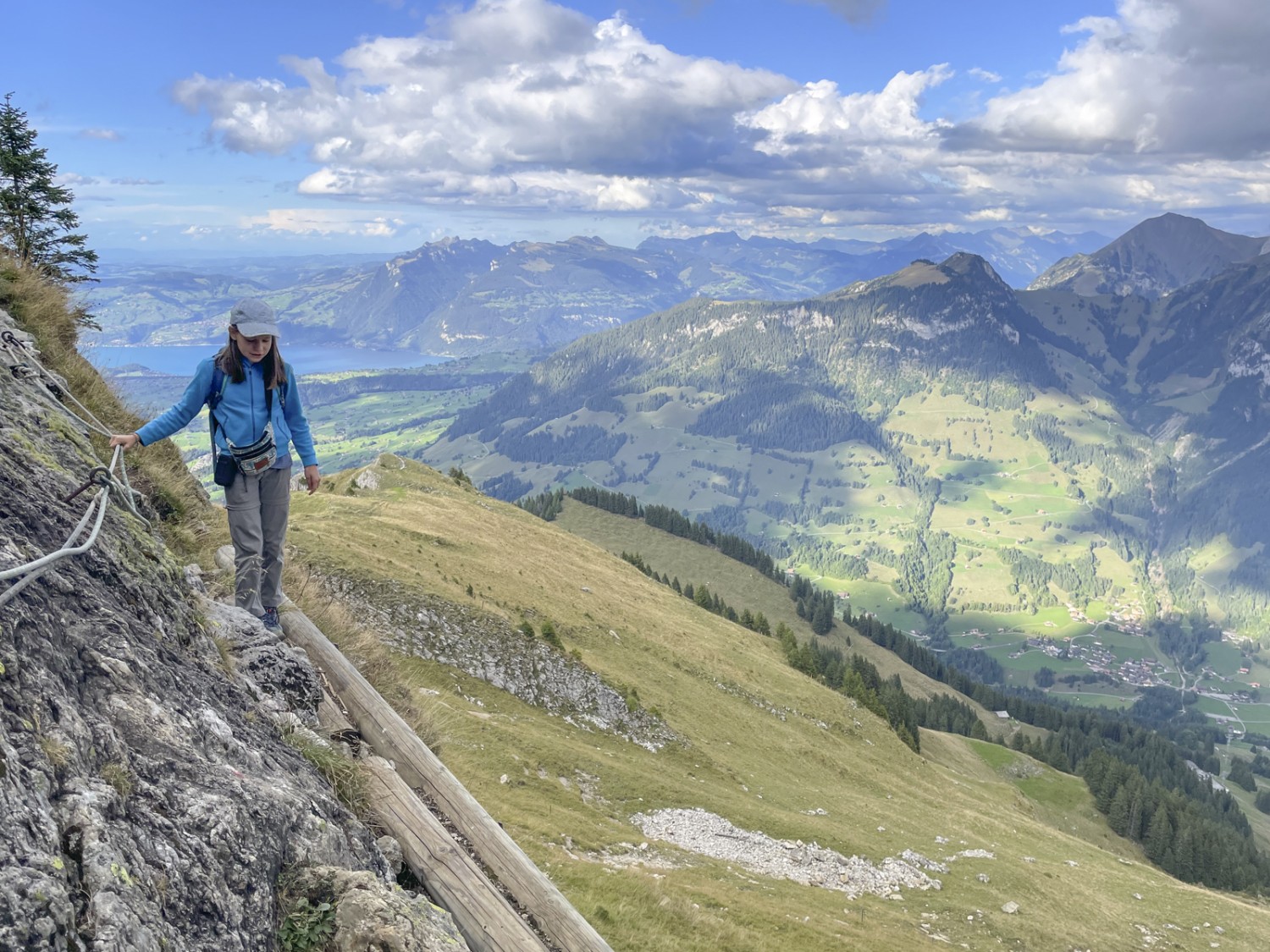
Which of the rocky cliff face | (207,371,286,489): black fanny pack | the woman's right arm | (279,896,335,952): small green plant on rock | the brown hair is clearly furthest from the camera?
(207,371,286,489): black fanny pack

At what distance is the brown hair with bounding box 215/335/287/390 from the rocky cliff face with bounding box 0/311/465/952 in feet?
7.34

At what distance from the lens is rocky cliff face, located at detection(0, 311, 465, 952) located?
166 inches

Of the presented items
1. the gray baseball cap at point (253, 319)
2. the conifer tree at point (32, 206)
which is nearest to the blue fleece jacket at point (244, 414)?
the gray baseball cap at point (253, 319)

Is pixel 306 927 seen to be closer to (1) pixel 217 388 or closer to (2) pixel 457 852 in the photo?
(2) pixel 457 852

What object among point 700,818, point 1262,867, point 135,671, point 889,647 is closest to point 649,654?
point 700,818

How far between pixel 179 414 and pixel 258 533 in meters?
2.26

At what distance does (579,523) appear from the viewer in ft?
539

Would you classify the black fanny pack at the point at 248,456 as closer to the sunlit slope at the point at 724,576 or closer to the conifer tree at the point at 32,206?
the conifer tree at the point at 32,206

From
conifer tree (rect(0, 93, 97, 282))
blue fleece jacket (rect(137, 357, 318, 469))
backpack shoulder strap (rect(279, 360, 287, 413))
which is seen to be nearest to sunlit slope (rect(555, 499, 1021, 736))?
conifer tree (rect(0, 93, 97, 282))

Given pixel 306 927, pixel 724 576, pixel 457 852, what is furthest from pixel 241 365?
pixel 724 576

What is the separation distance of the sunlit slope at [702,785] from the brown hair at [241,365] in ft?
23.7

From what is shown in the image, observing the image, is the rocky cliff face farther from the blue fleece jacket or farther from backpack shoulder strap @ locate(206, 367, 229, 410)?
backpack shoulder strap @ locate(206, 367, 229, 410)

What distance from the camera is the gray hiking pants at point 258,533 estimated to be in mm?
11078

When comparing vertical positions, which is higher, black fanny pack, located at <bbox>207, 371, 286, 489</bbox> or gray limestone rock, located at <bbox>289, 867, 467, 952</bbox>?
black fanny pack, located at <bbox>207, 371, 286, 489</bbox>
